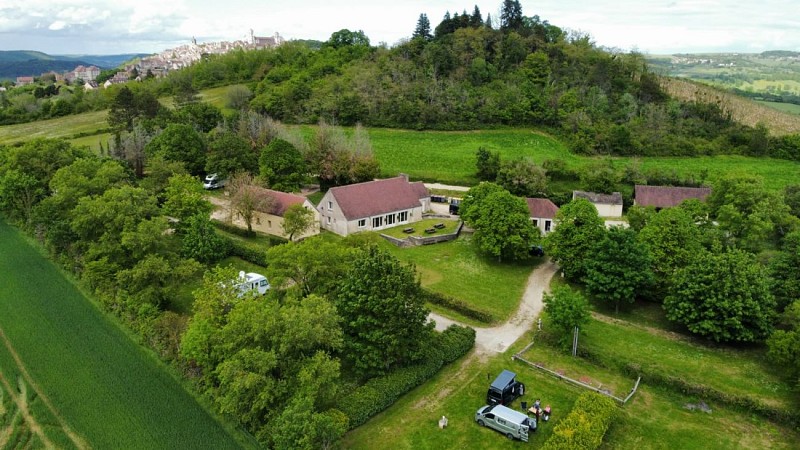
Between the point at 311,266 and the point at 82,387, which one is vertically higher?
the point at 311,266

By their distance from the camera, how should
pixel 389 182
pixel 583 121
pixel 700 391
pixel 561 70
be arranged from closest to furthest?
pixel 700 391, pixel 389 182, pixel 583 121, pixel 561 70

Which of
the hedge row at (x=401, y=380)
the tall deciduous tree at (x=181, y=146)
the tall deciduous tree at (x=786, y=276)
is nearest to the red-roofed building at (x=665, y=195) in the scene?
the tall deciduous tree at (x=786, y=276)

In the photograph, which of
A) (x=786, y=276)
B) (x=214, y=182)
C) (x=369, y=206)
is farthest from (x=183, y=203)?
(x=786, y=276)

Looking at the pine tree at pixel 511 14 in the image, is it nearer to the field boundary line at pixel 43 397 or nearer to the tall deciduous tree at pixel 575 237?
the tall deciduous tree at pixel 575 237

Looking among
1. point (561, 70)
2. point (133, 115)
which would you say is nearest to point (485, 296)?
point (561, 70)

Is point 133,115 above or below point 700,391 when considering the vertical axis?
above

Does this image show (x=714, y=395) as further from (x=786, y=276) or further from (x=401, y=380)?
(x=401, y=380)

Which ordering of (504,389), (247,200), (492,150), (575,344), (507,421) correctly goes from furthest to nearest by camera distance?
(492,150) → (247,200) → (575,344) → (504,389) → (507,421)

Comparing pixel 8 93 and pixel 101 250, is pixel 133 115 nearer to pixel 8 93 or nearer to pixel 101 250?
pixel 101 250
